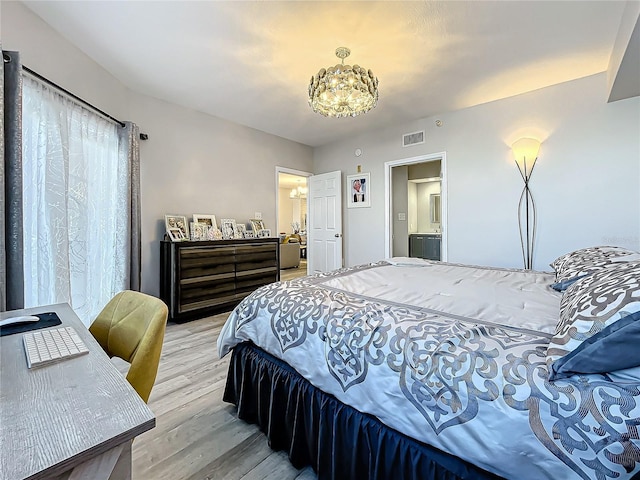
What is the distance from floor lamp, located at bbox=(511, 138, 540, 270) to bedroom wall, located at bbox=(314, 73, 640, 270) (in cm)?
5

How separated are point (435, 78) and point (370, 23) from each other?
114 cm

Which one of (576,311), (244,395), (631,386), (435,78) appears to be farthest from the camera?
(435,78)

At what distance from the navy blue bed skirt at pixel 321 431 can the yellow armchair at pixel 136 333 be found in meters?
0.61

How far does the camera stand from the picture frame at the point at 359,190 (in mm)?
4633

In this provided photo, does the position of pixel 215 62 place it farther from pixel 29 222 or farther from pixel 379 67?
pixel 29 222

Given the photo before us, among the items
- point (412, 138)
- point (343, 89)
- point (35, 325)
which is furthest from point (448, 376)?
point (412, 138)

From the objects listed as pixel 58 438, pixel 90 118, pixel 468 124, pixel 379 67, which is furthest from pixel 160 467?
pixel 468 124

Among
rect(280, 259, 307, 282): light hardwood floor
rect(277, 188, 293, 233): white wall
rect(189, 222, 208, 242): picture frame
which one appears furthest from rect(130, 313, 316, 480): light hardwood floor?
rect(277, 188, 293, 233): white wall

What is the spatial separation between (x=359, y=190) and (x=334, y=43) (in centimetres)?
265

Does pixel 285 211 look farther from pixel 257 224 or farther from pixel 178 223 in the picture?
pixel 178 223

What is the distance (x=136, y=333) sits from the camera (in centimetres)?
116

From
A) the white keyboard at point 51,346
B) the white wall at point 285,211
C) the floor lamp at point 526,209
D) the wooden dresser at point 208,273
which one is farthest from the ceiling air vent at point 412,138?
the white wall at point 285,211

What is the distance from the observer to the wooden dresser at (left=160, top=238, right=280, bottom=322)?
10.6 ft

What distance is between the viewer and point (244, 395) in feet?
5.31
